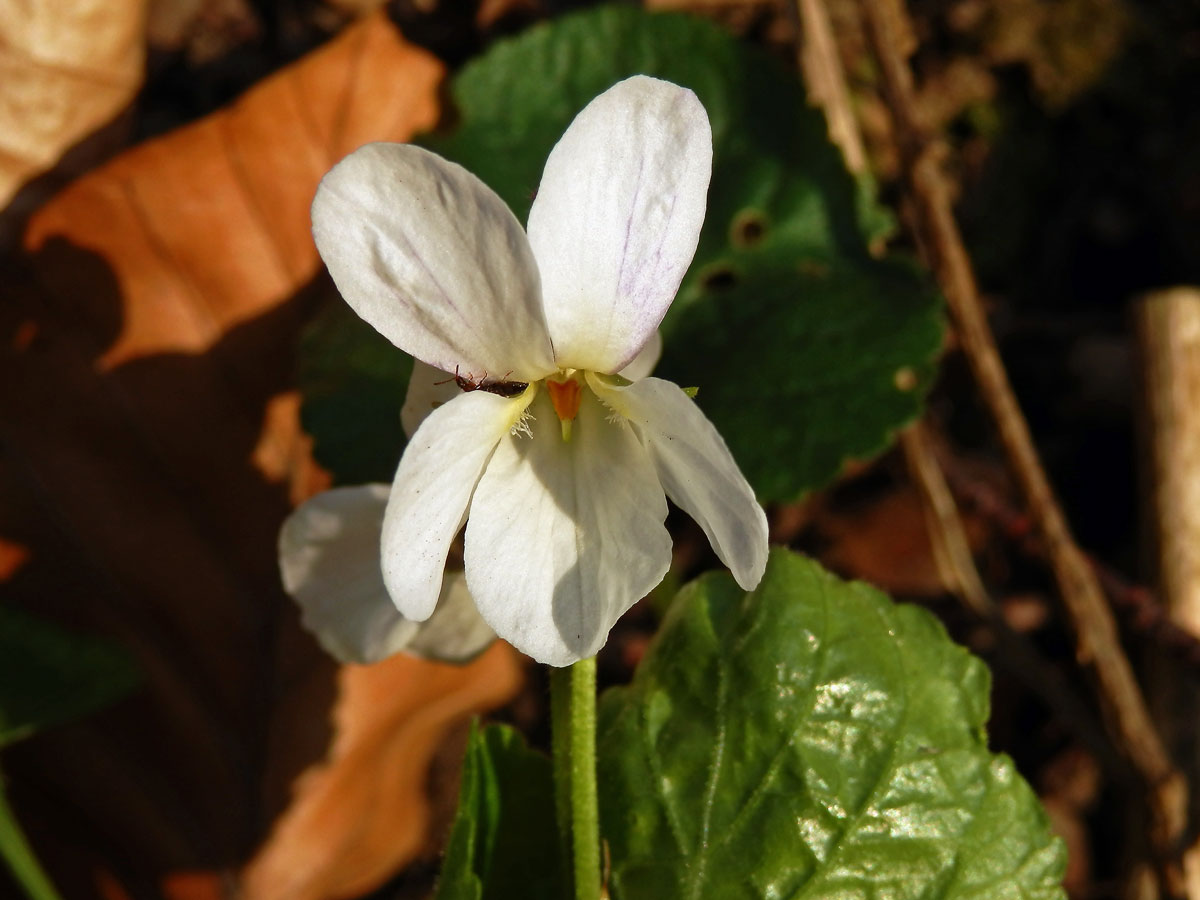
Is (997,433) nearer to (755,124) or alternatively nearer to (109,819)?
(755,124)

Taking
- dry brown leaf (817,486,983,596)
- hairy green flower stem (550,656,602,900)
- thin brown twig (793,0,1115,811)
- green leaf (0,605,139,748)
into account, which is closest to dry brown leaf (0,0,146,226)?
green leaf (0,605,139,748)

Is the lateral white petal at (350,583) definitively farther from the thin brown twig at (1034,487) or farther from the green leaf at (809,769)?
→ the thin brown twig at (1034,487)

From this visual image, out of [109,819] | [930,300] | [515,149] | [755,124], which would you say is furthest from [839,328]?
[109,819]

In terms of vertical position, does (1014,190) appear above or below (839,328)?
below

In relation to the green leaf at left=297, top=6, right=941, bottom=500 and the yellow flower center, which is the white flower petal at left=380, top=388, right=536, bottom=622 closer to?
the yellow flower center

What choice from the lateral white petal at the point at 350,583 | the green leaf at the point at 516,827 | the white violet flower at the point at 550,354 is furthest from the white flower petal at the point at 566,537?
the green leaf at the point at 516,827

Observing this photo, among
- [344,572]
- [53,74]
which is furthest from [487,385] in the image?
[53,74]
